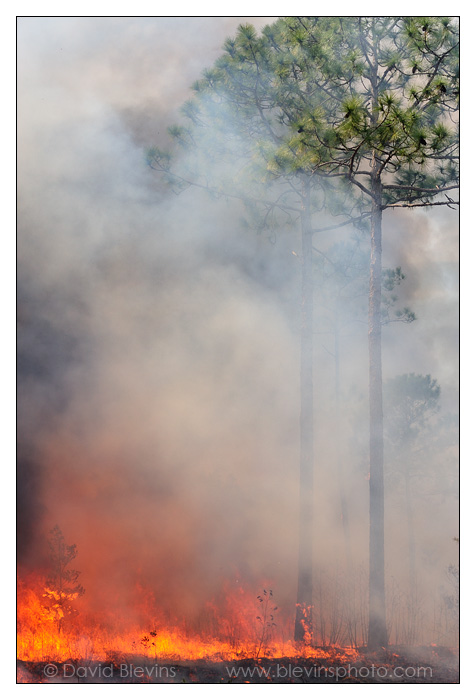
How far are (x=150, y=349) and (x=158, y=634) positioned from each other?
9.58 ft

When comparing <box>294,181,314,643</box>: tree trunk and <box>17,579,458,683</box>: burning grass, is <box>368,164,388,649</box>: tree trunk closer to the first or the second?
<box>17,579,458,683</box>: burning grass

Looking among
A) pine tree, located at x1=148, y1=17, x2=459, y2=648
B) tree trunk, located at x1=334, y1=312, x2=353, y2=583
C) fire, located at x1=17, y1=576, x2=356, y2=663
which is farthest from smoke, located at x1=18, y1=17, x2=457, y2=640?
pine tree, located at x1=148, y1=17, x2=459, y2=648

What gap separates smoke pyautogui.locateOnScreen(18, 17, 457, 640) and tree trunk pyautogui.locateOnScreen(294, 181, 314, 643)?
151mm

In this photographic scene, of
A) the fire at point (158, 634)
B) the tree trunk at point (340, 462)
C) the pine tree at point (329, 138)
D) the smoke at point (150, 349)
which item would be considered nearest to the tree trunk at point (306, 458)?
the pine tree at point (329, 138)

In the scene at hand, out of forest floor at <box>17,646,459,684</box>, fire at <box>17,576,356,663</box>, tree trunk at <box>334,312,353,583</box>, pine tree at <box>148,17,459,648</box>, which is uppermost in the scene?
pine tree at <box>148,17,459,648</box>

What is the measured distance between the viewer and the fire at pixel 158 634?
494 cm

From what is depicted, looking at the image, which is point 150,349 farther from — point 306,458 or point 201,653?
point 201,653

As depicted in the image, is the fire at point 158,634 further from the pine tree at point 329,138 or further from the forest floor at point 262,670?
the pine tree at point 329,138

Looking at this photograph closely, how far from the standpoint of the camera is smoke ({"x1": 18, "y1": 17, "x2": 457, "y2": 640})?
17.7 feet

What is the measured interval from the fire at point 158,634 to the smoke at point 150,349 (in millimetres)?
210

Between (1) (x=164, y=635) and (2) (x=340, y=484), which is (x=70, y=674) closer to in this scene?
(1) (x=164, y=635)

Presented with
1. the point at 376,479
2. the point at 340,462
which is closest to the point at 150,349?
the point at 340,462

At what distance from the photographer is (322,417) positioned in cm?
641

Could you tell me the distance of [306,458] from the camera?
565 centimetres
